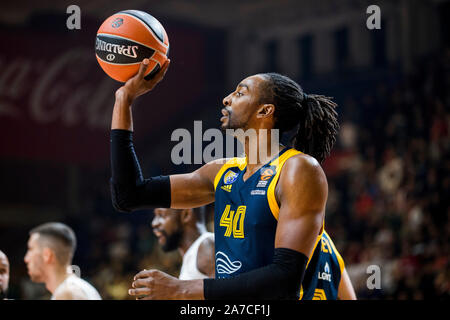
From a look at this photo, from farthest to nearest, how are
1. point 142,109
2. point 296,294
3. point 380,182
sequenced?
point 142,109 < point 380,182 < point 296,294

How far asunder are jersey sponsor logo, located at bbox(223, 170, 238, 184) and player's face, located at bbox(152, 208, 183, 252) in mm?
1663

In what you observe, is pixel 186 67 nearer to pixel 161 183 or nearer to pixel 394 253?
pixel 394 253

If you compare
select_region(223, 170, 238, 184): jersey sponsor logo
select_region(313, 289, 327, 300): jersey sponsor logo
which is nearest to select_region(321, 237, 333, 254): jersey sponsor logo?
select_region(313, 289, 327, 300): jersey sponsor logo

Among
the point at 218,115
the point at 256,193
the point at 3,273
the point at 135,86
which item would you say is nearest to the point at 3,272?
the point at 3,273

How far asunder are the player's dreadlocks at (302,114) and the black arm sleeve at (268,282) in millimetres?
716

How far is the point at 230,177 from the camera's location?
291 centimetres

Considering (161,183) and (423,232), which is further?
(423,232)

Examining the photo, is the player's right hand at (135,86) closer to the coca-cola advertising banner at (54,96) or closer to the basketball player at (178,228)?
the basketball player at (178,228)

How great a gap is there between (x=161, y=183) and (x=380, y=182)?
22.6 feet

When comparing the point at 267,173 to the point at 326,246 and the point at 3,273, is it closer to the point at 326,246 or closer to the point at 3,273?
the point at 326,246

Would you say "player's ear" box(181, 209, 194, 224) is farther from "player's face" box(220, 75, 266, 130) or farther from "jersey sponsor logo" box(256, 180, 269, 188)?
"jersey sponsor logo" box(256, 180, 269, 188)

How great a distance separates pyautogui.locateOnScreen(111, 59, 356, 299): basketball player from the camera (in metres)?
2.38

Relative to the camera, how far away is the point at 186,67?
50.5 ft
